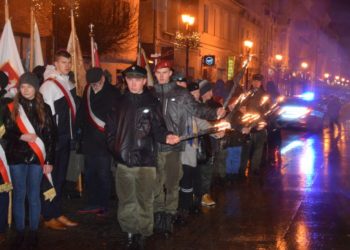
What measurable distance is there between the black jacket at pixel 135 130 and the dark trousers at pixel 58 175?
1.02 m

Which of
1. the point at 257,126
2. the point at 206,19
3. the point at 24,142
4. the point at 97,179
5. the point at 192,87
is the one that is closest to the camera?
the point at 24,142

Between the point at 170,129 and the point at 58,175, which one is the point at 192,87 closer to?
the point at 170,129

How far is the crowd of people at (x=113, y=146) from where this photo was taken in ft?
18.7

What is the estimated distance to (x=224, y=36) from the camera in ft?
120

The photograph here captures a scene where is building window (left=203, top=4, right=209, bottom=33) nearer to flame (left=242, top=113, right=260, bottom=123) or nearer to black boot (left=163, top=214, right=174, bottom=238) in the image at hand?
flame (left=242, top=113, right=260, bottom=123)

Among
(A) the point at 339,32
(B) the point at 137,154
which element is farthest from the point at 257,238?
(A) the point at 339,32

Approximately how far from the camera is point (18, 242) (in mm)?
5707

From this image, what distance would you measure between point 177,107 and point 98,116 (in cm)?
111

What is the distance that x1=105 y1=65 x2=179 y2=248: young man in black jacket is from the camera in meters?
5.66

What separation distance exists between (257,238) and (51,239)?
7.53 ft

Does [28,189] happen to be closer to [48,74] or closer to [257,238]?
[48,74]

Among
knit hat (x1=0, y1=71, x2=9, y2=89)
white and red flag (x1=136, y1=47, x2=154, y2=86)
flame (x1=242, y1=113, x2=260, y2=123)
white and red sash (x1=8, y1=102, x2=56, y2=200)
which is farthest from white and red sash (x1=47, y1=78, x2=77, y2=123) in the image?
flame (x1=242, y1=113, x2=260, y2=123)

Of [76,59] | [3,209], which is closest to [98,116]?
[3,209]

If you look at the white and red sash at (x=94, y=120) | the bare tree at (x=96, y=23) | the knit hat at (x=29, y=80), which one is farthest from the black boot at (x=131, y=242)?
the bare tree at (x=96, y=23)
